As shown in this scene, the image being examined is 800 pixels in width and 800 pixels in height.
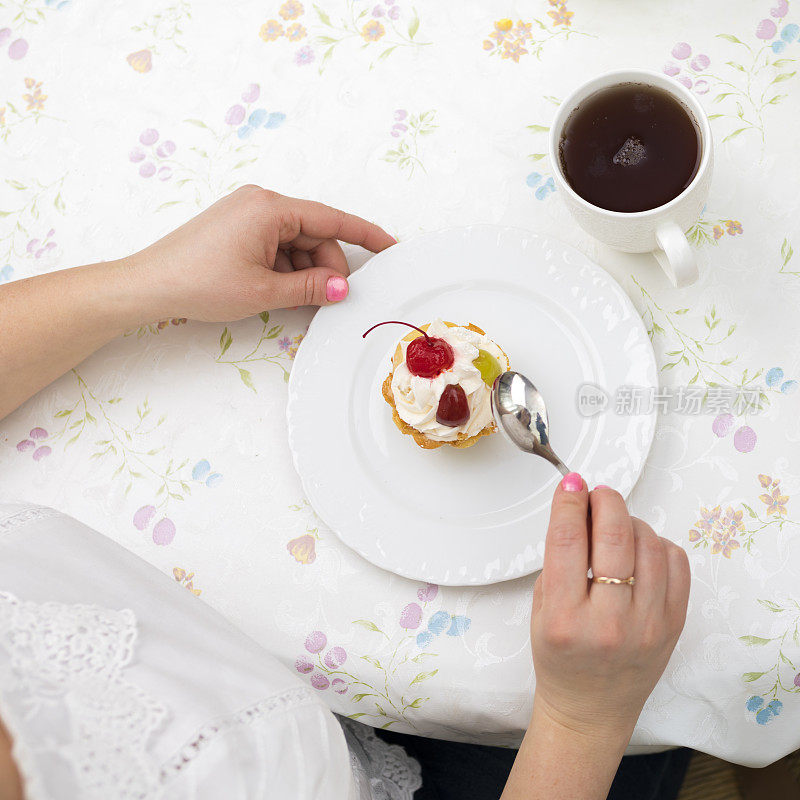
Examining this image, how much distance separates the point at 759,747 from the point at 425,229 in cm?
83

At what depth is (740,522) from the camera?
90 centimetres

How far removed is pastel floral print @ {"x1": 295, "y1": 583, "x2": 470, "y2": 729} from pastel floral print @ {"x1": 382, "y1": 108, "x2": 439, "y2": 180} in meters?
0.64

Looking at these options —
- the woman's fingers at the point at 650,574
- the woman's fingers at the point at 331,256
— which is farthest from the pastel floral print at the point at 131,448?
the woman's fingers at the point at 650,574

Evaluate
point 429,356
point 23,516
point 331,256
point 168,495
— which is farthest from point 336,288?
point 23,516

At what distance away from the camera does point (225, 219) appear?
1.02m

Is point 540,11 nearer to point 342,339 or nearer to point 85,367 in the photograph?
point 342,339

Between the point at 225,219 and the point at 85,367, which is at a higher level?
the point at 225,219

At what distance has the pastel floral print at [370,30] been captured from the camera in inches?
44.9

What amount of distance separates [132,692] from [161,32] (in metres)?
1.09

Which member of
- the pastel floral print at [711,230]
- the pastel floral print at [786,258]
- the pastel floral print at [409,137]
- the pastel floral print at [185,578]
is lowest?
the pastel floral print at [185,578]

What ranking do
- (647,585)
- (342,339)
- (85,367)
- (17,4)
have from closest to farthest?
(647,585)
(342,339)
(85,367)
(17,4)

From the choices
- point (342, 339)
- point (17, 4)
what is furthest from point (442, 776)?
point (17, 4)

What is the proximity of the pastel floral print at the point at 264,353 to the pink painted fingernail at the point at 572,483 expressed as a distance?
1.51 ft

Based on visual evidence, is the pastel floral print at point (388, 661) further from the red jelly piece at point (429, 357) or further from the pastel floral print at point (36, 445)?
the pastel floral print at point (36, 445)
